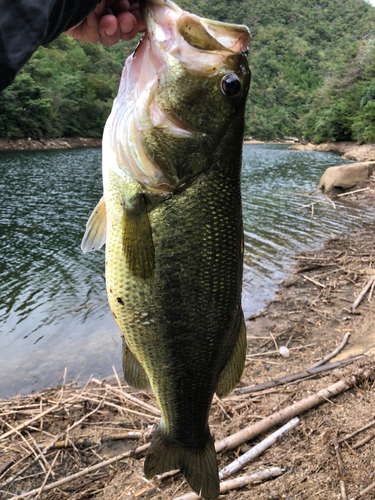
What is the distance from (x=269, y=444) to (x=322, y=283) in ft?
20.8

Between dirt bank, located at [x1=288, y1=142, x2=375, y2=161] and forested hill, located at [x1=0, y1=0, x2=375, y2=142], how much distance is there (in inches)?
54.3

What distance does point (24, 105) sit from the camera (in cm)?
5147

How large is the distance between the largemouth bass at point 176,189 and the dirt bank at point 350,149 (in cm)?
3967

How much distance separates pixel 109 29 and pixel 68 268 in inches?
368

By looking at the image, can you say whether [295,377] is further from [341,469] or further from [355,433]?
[341,469]

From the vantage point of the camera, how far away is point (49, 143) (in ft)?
169

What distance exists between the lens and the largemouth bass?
1.78 meters

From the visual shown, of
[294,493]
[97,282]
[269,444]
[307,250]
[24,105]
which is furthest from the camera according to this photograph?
[24,105]

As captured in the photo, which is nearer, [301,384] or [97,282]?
[301,384]

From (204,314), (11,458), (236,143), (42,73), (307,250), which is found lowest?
(307,250)

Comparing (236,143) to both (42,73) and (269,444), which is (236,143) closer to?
(269,444)

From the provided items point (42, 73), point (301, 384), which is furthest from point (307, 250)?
point (42, 73)

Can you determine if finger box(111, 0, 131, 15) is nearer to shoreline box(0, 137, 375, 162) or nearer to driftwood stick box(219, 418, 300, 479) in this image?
driftwood stick box(219, 418, 300, 479)

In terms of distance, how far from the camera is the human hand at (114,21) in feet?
6.28
